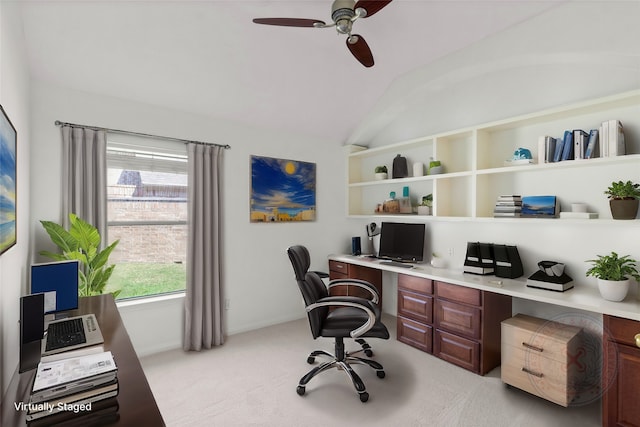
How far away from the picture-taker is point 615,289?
Result: 2146 mm

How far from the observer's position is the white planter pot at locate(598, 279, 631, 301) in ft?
7.00

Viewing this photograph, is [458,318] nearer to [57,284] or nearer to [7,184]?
[57,284]

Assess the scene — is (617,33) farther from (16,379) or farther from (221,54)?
(16,379)

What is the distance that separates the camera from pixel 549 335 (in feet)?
7.67

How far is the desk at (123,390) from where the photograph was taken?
3.38 ft

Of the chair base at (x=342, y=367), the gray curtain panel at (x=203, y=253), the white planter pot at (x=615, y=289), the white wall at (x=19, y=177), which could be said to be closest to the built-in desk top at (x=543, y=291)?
the white planter pot at (x=615, y=289)

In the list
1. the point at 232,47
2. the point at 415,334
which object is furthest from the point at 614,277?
the point at 232,47

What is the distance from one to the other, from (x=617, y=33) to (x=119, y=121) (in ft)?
13.4

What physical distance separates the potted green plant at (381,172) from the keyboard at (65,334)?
3369mm

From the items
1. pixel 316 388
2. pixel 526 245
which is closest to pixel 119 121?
pixel 316 388

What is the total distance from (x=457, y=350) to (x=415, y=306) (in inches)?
21.4

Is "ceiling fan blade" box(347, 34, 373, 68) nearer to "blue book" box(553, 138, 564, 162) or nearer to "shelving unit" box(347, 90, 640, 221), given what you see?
"shelving unit" box(347, 90, 640, 221)

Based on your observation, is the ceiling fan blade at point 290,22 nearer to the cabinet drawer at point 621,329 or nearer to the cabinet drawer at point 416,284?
the cabinet drawer at point 416,284

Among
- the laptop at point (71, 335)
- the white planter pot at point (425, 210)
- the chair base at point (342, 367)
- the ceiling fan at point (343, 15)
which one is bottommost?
the chair base at point (342, 367)
